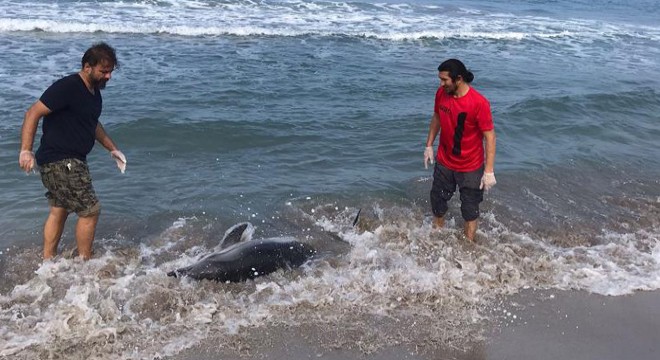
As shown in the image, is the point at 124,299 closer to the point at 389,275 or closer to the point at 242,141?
the point at 389,275

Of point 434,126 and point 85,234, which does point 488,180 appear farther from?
point 85,234

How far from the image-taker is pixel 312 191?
26.6ft

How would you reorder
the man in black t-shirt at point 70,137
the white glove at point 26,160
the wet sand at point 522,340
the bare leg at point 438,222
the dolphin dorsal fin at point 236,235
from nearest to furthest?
the wet sand at point 522,340 < the white glove at point 26,160 < the man in black t-shirt at point 70,137 < the dolphin dorsal fin at point 236,235 < the bare leg at point 438,222

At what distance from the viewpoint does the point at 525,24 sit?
2680 cm

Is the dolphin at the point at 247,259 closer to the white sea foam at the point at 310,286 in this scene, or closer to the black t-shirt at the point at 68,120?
the white sea foam at the point at 310,286

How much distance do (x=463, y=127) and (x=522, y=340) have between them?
2276 millimetres

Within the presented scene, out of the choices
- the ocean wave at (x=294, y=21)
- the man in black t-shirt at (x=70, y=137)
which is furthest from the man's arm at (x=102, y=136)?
the ocean wave at (x=294, y=21)

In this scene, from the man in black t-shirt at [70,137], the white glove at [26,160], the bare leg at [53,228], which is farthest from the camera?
the bare leg at [53,228]

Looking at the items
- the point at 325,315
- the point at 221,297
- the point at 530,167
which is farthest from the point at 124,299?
the point at 530,167

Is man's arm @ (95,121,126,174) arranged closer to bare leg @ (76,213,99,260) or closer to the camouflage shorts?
the camouflage shorts

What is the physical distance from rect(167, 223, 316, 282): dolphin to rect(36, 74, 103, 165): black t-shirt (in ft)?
4.95

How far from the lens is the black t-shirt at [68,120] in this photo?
197 inches

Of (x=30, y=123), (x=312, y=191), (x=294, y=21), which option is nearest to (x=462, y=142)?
(x=312, y=191)

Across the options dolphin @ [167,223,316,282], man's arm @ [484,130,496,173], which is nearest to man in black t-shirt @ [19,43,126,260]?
dolphin @ [167,223,316,282]
